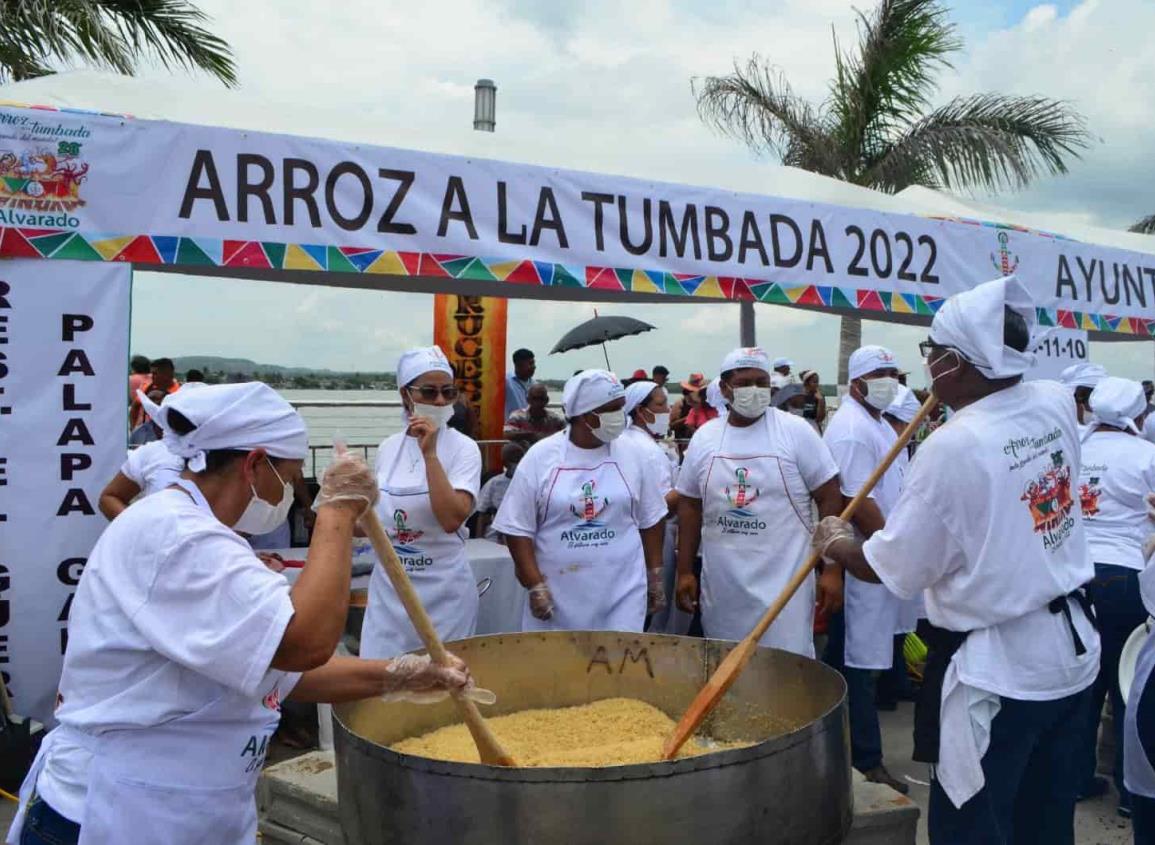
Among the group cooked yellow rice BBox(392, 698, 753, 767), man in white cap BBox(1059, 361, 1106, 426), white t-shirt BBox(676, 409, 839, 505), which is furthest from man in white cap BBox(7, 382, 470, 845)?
man in white cap BBox(1059, 361, 1106, 426)

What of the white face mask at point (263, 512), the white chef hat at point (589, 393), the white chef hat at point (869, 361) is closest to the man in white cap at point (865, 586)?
the white chef hat at point (869, 361)

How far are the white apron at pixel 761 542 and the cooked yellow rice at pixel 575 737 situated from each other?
98 centimetres

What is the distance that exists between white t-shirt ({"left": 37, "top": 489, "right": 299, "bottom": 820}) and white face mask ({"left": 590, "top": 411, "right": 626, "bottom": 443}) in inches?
89.3

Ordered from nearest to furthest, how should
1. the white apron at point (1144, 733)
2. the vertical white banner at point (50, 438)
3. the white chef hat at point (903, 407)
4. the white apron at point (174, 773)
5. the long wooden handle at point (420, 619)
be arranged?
the white apron at point (174, 773)
the long wooden handle at point (420, 619)
the white apron at point (1144, 733)
the vertical white banner at point (50, 438)
the white chef hat at point (903, 407)

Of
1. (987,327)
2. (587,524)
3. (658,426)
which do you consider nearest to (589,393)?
(587,524)

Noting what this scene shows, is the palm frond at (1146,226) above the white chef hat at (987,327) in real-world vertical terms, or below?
above

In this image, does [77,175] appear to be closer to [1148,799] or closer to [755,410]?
[755,410]

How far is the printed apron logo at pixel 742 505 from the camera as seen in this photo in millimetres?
4000

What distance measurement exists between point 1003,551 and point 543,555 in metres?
1.91

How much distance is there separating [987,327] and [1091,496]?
2.39m

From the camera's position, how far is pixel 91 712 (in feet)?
5.87

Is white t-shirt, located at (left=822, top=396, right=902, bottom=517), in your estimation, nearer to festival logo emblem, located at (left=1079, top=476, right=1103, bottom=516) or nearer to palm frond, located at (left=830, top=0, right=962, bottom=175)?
festival logo emblem, located at (left=1079, top=476, right=1103, bottom=516)

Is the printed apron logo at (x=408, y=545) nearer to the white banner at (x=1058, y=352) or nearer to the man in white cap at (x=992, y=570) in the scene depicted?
the man in white cap at (x=992, y=570)

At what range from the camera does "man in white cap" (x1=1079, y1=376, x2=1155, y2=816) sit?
4.25m
